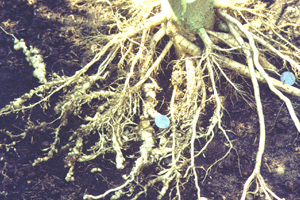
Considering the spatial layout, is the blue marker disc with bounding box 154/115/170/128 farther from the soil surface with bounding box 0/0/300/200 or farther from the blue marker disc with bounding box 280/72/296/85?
the blue marker disc with bounding box 280/72/296/85

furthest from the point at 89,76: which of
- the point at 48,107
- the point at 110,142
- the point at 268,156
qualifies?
the point at 268,156

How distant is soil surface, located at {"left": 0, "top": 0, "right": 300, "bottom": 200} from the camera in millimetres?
1548

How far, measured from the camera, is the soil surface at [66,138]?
5.08 ft

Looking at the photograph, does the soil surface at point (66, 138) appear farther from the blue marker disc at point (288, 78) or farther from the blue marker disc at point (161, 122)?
the blue marker disc at point (161, 122)

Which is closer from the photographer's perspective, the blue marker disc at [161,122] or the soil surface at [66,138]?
the soil surface at [66,138]

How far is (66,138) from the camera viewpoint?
171 cm

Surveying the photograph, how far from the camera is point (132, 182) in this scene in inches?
64.5

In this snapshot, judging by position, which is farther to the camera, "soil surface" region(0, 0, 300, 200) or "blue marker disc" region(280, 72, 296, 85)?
"blue marker disc" region(280, 72, 296, 85)

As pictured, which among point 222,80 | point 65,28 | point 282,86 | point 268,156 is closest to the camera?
point 268,156

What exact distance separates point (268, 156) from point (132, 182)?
2.85 feet

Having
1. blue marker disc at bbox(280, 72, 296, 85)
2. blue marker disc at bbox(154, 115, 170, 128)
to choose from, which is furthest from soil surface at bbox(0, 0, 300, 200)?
blue marker disc at bbox(154, 115, 170, 128)

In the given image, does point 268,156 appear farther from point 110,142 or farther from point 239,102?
point 110,142

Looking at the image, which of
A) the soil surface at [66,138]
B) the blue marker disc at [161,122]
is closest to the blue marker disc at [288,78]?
the soil surface at [66,138]

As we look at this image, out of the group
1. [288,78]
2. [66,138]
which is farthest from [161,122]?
[288,78]
